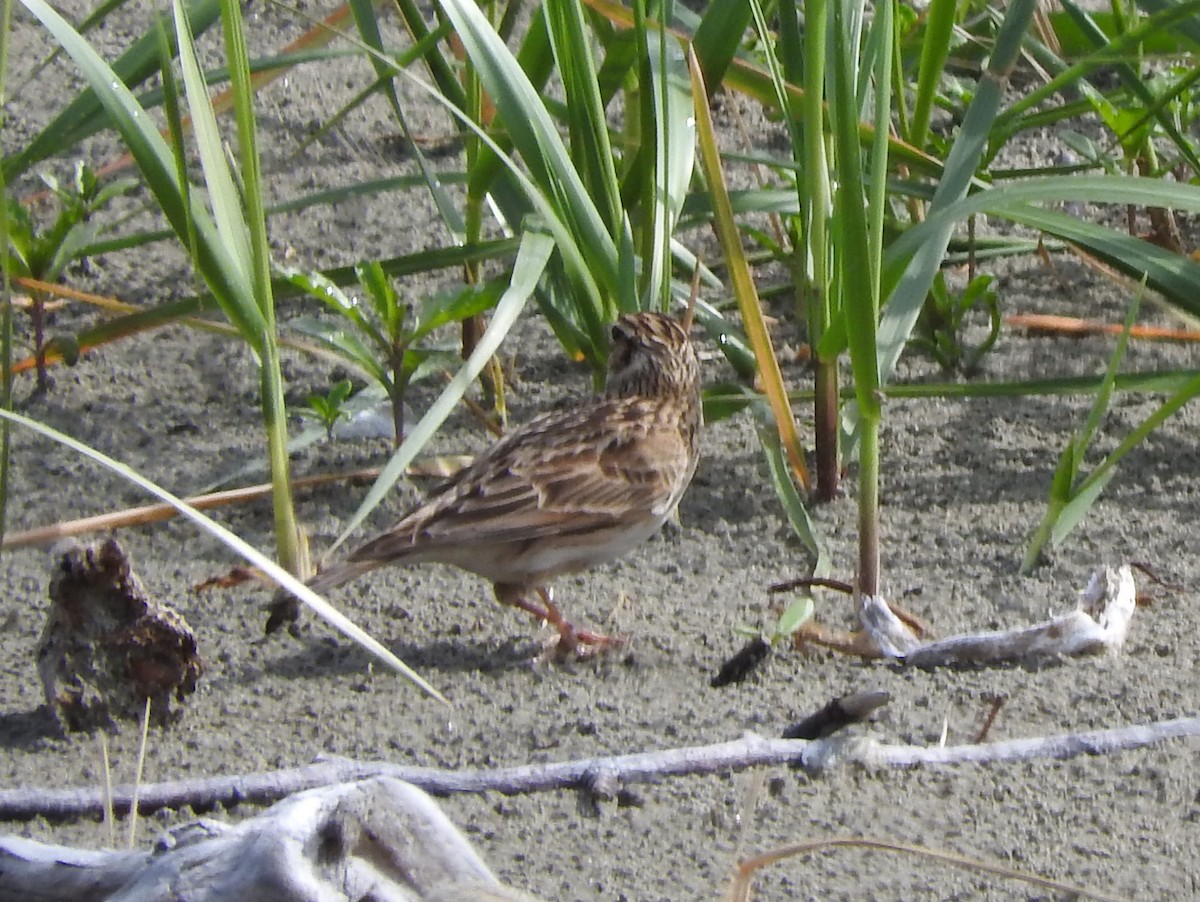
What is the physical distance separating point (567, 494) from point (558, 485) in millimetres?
36

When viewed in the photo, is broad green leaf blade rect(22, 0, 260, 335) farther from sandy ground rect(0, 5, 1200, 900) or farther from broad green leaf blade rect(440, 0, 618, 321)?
sandy ground rect(0, 5, 1200, 900)

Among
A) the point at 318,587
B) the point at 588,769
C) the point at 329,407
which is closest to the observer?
the point at 588,769

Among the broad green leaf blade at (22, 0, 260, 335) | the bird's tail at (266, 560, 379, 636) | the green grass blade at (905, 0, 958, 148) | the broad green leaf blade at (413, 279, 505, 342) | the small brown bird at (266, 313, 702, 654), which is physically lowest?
the bird's tail at (266, 560, 379, 636)

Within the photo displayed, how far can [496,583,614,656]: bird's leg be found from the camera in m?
3.97

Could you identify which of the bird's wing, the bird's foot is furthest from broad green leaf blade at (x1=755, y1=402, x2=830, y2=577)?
the bird's foot

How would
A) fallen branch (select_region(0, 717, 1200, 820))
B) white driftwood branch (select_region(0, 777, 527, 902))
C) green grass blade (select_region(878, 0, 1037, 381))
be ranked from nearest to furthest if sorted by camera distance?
white driftwood branch (select_region(0, 777, 527, 902)) < fallen branch (select_region(0, 717, 1200, 820)) < green grass blade (select_region(878, 0, 1037, 381))

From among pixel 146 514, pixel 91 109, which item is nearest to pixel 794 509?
pixel 146 514

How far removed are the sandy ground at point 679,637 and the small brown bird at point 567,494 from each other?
0.14 m

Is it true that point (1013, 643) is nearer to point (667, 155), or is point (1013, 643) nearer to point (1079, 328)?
point (667, 155)

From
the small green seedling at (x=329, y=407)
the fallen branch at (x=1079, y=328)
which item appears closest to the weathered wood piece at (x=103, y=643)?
the small green seedling at (x=329, y=407)

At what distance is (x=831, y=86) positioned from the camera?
12.0 feet

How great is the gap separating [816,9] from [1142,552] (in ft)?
5.32

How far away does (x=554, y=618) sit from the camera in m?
4.12

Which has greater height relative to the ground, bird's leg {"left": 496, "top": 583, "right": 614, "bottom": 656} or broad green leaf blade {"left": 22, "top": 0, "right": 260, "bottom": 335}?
broad green leaf blade {"left": 22, "top": 0, "right": 260, "bottom": 335}
